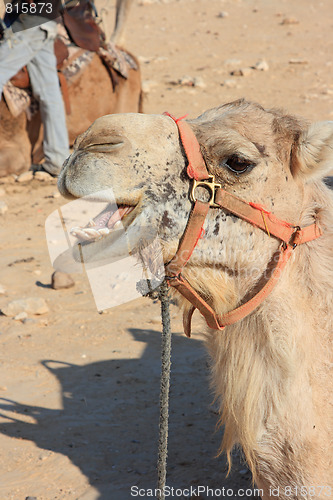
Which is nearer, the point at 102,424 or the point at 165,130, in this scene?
the point at 165,130

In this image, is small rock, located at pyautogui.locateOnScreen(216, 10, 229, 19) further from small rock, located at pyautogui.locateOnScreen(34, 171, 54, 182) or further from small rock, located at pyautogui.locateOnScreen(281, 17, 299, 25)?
small rock, located at pyautogui.locateOnScreen(34, 171, 54, 182)

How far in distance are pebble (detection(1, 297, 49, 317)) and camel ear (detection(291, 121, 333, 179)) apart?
3.08m

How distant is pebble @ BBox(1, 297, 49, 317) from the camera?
15.5 feet

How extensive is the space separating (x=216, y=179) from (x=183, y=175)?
0.11 metres

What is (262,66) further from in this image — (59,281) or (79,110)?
(59,281)

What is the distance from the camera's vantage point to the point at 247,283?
7.22 ft

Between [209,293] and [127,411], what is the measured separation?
5.91 ft

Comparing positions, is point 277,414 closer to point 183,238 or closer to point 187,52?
point 183,238

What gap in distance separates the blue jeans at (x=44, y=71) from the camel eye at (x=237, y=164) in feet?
17.9

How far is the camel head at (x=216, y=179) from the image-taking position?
2059 millimetres

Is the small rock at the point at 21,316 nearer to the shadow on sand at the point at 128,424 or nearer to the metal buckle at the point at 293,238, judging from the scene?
the shadow on sand at the point at 128,424

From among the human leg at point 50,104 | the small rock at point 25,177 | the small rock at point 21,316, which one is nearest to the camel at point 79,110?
the small rock at point 25,177

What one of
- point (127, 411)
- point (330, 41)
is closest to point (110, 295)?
point (127, 411)

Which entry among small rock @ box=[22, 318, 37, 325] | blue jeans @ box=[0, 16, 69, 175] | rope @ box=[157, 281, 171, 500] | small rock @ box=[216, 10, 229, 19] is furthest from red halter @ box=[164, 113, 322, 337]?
small rock @ box=[216, 10, 229, 19]
